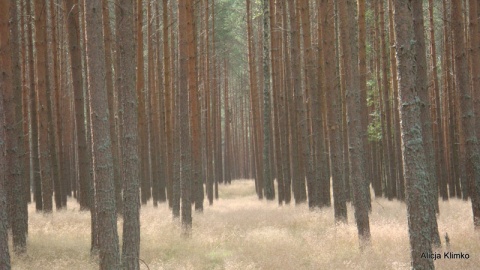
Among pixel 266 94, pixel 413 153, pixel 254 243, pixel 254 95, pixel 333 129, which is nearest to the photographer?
pixel 413 153

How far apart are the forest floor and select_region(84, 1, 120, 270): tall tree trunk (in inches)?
88.1

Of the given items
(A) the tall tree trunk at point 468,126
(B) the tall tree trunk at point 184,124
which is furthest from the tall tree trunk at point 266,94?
(A) the tall tree trunk at point 468,126

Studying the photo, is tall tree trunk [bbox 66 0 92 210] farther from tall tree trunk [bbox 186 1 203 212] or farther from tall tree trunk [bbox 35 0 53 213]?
tall tree trunk [bbox 186 1 203 212]

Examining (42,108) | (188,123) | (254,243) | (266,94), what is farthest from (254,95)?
(254,243)

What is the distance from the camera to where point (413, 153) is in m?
6.32

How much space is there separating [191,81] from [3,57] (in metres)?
5.50

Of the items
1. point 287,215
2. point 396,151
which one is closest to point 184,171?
point 287,215

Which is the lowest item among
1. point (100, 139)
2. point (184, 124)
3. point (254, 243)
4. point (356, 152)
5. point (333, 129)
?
point (254, 243)

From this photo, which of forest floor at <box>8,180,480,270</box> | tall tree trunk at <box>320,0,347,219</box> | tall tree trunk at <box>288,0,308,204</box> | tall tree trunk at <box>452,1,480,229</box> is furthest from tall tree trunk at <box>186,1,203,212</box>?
tall tree trunk at <box>452,1,480,229</box>

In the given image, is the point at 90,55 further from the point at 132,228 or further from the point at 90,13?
the point at 132,228

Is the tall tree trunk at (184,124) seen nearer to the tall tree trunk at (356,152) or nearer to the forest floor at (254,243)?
the forest floor at (254,243)

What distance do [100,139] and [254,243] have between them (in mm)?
5720

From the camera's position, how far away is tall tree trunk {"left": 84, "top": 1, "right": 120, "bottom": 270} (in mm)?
6723

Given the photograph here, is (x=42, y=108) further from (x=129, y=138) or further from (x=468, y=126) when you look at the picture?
(x=468, y=126)
